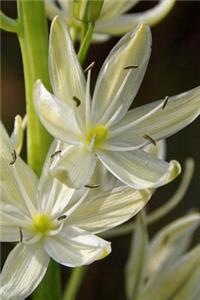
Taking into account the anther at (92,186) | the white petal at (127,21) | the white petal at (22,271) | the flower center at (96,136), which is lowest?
the white petal at (22,271)

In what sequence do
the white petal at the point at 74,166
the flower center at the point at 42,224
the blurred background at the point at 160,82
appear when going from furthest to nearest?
1. the blurred background at the point at 160,82
2. the flower center at the point at 42,224
3. the white petal at the point at 74,166

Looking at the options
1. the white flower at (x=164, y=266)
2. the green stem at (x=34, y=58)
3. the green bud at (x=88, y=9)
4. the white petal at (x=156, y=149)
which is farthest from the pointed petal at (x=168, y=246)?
the green bud at (x=88, y=9)

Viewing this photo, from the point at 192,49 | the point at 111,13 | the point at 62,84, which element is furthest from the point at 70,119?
the point at 192,49

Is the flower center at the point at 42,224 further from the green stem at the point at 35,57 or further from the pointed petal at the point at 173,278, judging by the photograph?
the pointed petal at the point at 173,278

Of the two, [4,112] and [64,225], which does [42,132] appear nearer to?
[64,225]

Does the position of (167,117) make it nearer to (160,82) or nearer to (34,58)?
(34,58)

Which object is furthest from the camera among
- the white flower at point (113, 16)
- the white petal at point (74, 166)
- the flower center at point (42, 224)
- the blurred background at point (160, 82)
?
the blurred background at point (160, 82)
